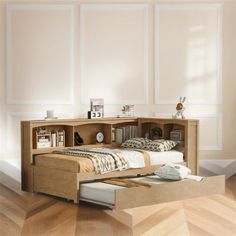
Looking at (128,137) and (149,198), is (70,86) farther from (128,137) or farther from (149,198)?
(149,198)

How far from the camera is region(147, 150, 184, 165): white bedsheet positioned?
219 inches

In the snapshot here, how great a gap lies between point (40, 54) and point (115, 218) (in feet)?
9.82

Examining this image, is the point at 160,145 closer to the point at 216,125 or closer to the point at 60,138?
the point at 60,138

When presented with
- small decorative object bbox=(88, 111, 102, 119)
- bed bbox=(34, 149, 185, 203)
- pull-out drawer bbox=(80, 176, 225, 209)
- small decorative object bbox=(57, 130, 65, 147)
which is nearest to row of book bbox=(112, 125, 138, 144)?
small decorative object bbox=(88, 111, 102, 119)

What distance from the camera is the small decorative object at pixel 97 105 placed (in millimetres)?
6328

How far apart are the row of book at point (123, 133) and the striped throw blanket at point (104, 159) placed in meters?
0.93

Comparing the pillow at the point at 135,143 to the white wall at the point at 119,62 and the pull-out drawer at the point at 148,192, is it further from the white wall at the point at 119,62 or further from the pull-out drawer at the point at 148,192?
the pull-out drawer at the point at 148,192

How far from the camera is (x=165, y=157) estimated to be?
565 centimetres

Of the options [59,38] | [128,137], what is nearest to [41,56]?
[59,38]

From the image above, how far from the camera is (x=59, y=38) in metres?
6.65

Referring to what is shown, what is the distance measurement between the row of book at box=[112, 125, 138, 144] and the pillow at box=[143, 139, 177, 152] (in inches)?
22.3

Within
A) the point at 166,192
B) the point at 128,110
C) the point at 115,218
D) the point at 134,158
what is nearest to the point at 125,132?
the point at 128,110

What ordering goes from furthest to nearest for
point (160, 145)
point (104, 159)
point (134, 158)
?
point (160, 145), point (134, 158), point (104, 159)

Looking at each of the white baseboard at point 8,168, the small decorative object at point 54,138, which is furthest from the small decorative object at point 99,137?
the white baseboard at point 8,168
